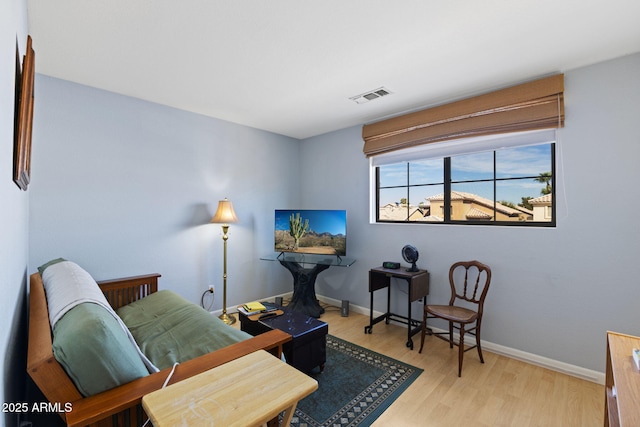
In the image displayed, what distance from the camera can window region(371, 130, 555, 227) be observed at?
8.25 ft

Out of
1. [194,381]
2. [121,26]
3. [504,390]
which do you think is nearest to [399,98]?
[121,26]

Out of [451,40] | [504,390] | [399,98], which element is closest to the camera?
[451,40]

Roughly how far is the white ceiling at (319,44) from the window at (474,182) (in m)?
0.55

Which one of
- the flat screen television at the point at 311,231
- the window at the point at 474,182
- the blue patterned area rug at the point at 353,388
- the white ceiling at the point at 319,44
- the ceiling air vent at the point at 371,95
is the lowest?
the blue patterned area rug at the point at 353,388

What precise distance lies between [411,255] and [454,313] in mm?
696

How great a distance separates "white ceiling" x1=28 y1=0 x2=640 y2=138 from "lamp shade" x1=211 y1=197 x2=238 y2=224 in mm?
1159

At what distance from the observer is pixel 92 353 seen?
39.8 inches

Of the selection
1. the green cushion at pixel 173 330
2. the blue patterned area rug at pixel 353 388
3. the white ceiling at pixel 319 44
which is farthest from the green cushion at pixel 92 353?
the white ceiling at pixel 319 44

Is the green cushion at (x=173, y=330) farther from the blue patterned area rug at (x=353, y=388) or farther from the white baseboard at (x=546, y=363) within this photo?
the white baseboard at (x=546, y=363)

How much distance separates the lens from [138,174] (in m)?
2.88

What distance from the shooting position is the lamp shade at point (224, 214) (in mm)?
3230

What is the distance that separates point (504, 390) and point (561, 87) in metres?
2.36

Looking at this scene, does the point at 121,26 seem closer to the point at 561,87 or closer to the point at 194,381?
the point at 194,381

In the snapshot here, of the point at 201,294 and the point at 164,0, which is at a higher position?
the point at 164,0
